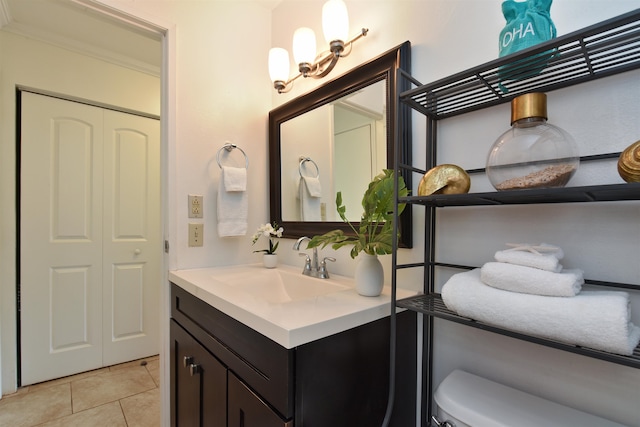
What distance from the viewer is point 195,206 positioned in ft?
4.99

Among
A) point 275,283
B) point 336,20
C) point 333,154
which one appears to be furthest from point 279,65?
point 275,283

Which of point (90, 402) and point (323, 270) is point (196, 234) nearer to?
point (323, 270)

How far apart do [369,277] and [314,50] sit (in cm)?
107

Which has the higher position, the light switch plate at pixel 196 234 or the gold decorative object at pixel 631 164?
the gold decorative object at pixel 631 164

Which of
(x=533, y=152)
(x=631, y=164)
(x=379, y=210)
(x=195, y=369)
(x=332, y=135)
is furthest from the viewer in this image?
(x=332, y=135)

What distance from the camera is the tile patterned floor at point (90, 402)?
5.51 feet

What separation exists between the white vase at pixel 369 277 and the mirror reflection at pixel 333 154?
0.32m

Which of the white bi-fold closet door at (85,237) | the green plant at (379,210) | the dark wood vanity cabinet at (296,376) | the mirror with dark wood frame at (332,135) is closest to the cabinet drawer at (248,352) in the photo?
the dark wood vanity cabinet at (296,376)

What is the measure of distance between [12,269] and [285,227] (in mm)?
1813

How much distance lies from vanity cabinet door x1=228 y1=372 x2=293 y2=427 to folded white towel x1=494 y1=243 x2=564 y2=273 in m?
0.60

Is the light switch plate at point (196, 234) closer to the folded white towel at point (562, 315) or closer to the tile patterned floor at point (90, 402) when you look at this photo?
the tile patterned floor at point (90, 402)

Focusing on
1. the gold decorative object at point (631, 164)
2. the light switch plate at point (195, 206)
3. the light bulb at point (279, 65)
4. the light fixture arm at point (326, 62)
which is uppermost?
the light bulb at point (279, 65)

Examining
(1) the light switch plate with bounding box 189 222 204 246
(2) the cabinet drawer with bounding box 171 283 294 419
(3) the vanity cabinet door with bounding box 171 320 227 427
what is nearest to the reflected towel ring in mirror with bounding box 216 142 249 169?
(1) the light switch plate with bounding box 189 222 204 246

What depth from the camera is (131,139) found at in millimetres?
2355
